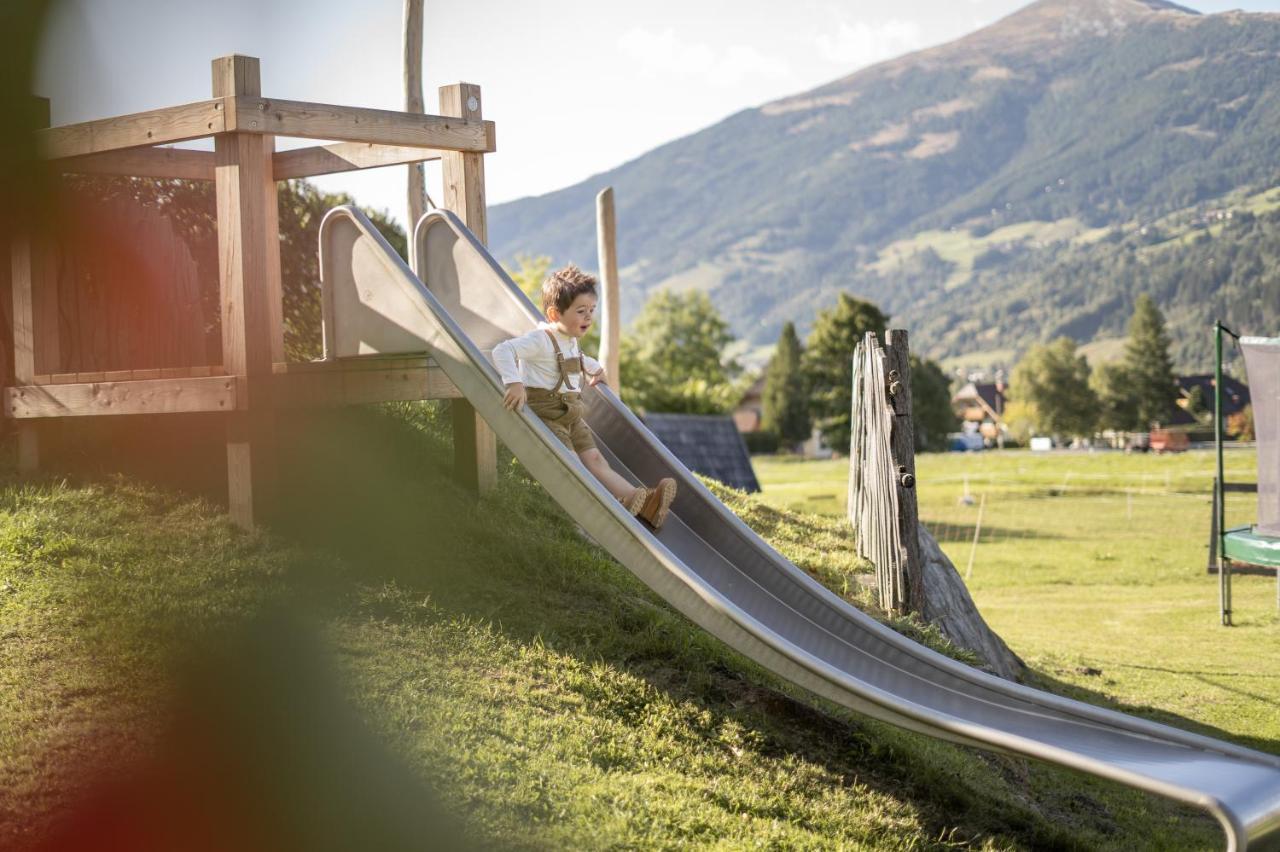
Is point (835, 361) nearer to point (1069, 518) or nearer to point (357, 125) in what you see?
point (1069, 518)

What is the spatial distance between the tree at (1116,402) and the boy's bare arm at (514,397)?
86.2 m

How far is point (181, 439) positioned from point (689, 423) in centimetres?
1339

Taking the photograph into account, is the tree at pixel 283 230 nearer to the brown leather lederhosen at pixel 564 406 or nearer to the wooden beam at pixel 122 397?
the wooden beam at pixel 122 397

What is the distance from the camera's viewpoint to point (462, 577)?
6410 mm

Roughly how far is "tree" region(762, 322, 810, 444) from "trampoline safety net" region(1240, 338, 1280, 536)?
65.4m

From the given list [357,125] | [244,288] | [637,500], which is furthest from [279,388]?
[637,500]

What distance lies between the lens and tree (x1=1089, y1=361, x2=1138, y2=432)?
85250mm

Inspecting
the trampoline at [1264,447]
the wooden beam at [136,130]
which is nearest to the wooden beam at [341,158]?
the wooden beam at [136,130]

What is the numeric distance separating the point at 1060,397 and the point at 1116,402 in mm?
3684

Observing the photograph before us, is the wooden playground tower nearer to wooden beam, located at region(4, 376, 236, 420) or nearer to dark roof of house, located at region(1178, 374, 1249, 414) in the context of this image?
wooden beam, located at region(4, 376, 236, 420)

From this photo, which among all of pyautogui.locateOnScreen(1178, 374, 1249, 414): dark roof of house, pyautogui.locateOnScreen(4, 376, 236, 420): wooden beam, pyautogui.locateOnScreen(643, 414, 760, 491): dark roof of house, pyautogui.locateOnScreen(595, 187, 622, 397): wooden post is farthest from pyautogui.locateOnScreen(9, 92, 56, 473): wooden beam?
pyautogui.locateOnScreen(1178, 374, 1249, 414): dark roof of house

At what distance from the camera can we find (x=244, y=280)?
6395 mm

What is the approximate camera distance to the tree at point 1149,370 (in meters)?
85.4

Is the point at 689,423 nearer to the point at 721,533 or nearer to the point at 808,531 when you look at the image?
the point at 808,531
